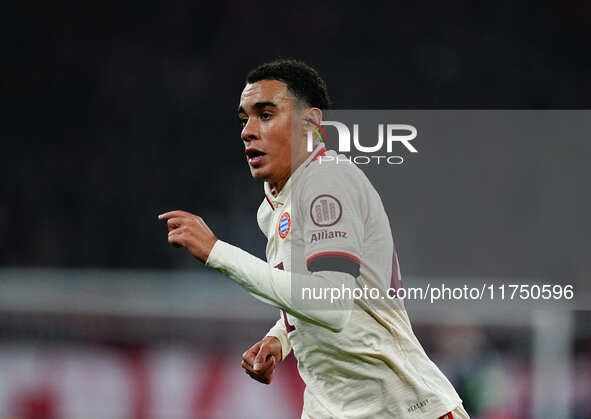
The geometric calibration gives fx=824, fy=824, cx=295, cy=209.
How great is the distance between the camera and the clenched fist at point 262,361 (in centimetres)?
268

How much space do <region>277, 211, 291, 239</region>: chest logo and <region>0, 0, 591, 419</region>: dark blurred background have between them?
10.8 feet

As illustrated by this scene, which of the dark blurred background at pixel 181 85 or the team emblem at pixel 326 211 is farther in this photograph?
the dark blurred background at pixel 181 85

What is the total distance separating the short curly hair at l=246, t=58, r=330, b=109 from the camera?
9.32 feet

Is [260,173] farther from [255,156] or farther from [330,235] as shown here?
[330,235]

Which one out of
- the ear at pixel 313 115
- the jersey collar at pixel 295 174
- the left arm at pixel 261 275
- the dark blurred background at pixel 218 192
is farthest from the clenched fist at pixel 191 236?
the dark blurred background at pixel 218 192

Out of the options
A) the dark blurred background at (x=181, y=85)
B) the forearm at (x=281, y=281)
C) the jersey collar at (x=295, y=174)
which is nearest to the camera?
the forearm at (x=281, y=281)

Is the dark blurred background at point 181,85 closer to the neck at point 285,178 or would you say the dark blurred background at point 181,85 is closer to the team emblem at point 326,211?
the neck at point 285,178

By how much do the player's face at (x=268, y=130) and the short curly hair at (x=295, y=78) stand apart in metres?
0.04

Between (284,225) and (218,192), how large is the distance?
21.5 feet

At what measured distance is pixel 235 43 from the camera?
10.7 meters

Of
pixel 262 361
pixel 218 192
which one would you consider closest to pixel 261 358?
pixel 262 361

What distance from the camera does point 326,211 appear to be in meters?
2.38

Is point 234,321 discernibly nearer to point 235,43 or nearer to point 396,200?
point 396,200

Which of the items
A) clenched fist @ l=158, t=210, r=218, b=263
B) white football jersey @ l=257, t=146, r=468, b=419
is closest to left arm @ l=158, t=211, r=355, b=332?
clenched fist @ l=158, t=210, r=218, b=263
